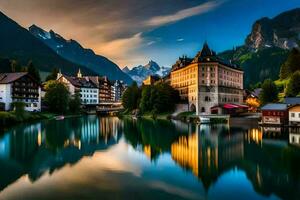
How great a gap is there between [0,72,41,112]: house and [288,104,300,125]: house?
240 ft

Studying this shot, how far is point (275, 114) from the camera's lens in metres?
58.6

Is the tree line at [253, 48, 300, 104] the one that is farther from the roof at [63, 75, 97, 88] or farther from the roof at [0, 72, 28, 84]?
the roof at [63, 75, 97, 88]

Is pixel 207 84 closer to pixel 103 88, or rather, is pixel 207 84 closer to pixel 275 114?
pixel 275 114

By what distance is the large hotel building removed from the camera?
89.8 meters

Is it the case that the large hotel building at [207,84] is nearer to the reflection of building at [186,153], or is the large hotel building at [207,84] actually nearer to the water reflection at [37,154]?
the reflection of building at [186,153]

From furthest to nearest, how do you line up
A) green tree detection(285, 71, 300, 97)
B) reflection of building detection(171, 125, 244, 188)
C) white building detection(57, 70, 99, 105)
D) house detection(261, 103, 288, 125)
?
white building detection(57, 70, 99, 105) < green tree detection(285, 71, 300, 97) < house detection(261, 103, 288, 125) < reflection of building detection(171, 125, 244, 188)

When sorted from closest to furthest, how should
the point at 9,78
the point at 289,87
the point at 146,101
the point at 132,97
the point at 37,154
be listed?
the point at 37,154 < the point at 289,87 < the point at 9,78 < the point at 146,101 < the point at 132,97

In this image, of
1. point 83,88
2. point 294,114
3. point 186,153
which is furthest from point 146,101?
point 186,153

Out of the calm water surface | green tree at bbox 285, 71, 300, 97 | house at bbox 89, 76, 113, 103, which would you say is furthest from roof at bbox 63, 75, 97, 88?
the calm water surface

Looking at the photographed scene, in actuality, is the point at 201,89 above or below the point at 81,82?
below

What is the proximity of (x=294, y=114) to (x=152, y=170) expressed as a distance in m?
41.8

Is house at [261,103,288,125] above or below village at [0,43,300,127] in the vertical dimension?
below

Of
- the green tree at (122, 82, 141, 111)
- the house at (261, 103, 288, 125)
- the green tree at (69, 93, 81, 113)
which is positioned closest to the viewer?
the house at (261, 103, 288, 125)

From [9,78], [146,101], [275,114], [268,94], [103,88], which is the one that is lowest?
[275,114]
